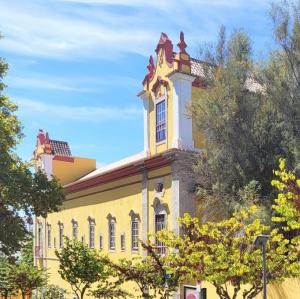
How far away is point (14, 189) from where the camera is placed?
17125mm

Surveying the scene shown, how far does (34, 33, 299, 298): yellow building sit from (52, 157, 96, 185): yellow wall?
6.81 meters

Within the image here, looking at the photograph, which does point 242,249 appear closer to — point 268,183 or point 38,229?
point 268,183

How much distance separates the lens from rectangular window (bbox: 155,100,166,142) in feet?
74.5

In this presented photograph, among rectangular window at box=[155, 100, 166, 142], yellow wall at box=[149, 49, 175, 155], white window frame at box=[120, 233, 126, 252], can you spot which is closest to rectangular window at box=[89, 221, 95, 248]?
white window frame at box=[120, 233, 126, 252]

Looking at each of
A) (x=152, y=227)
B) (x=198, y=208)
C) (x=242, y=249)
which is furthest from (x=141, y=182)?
(x=242, y=249)

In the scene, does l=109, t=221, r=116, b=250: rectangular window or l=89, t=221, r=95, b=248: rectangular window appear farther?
l=89, t=221, r=95, b=248: rectangular window

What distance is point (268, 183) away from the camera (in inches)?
717

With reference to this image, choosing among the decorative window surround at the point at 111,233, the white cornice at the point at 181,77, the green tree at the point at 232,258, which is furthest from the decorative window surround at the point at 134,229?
the green tree at the point at 232,258

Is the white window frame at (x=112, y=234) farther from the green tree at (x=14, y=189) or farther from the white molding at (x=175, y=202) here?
the green tree at (x=14, y=189)

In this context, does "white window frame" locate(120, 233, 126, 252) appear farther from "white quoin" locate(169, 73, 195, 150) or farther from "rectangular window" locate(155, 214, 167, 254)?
"white quoin" locate(169, 73, 195, 150)

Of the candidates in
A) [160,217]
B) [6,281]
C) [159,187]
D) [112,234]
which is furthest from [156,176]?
[6,281]

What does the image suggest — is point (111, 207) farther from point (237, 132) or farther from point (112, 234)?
point (237, 132)

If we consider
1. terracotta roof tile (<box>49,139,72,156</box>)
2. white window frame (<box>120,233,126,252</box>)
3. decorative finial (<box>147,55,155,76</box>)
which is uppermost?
decorative finial (<box>147,55,155,76</box>)

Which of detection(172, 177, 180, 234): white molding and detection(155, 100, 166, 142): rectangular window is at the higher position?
detection(155, 100, 166, 142): rectangular window
